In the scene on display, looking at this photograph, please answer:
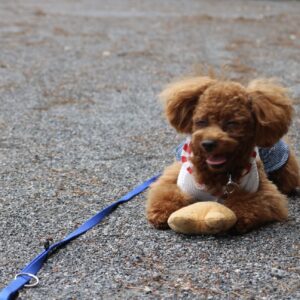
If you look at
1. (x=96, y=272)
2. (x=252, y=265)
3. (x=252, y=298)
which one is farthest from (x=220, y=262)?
(x=96, y=272)

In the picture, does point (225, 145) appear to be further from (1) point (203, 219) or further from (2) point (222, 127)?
(1) point (203, 219)

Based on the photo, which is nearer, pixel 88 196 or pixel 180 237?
pixel 180 237

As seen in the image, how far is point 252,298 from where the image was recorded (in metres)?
3.02

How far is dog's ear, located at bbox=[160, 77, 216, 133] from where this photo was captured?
377cm

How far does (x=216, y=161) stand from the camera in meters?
3.63

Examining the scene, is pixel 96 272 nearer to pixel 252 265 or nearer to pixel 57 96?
pixel 252 265

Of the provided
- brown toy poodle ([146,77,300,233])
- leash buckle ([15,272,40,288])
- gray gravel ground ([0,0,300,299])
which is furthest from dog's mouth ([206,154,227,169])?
leash buckle ([15,272,40,288])

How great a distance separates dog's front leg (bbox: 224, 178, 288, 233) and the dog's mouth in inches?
11.2

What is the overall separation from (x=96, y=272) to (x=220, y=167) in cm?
90

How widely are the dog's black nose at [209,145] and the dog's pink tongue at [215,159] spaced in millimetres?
97

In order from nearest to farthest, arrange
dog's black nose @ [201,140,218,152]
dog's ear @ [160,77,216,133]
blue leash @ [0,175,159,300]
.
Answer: blue leash @ [0,175,159,300], dog's black nose @ [201,140,218,152], dog's ear @ [160,77,216,133]

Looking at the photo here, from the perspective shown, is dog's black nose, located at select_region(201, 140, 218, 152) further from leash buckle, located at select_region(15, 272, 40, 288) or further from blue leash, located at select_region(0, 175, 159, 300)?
leash buckle, located at select_region(15, 272, 40, 288)

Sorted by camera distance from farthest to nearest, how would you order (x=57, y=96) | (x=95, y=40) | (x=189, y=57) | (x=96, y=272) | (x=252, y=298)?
(x=95, y=40) → (x=189, y=57) → (x=57, y=96) → (x=96, y=272) → (x=252, y=298)

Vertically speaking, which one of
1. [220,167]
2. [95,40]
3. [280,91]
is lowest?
[95,40]
